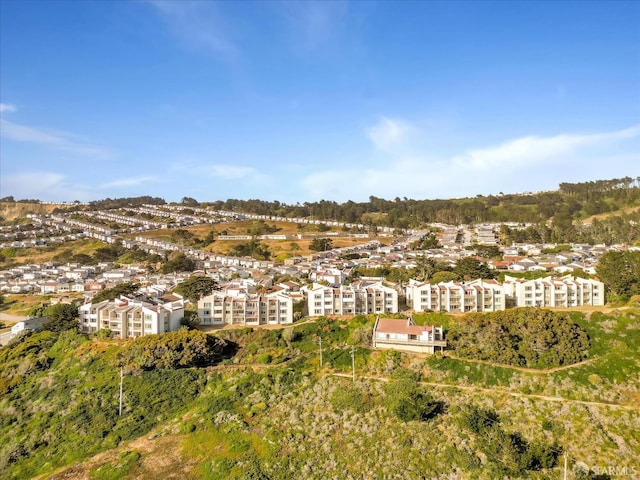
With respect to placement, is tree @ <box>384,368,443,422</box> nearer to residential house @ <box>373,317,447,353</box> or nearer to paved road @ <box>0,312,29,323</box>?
residential house @ <box>373,317,447,353</box>

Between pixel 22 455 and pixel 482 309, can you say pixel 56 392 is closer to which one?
pixel 22 455

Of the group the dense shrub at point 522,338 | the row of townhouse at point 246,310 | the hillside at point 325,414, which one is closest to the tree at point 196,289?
the row of townhouse at point 246,310

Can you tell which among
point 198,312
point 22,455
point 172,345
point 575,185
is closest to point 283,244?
point 198,312

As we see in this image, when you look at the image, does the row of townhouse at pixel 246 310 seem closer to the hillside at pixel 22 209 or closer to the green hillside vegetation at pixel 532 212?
the green hillside vegetation at pixel 532 212

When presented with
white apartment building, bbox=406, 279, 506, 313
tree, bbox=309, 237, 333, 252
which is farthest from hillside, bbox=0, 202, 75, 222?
white apartment building, bbox=406, 279, 506, 313

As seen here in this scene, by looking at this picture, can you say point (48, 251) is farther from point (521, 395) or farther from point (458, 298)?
point (521, 395)

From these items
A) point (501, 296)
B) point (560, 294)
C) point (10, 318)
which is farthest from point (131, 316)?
point (560, 294)
